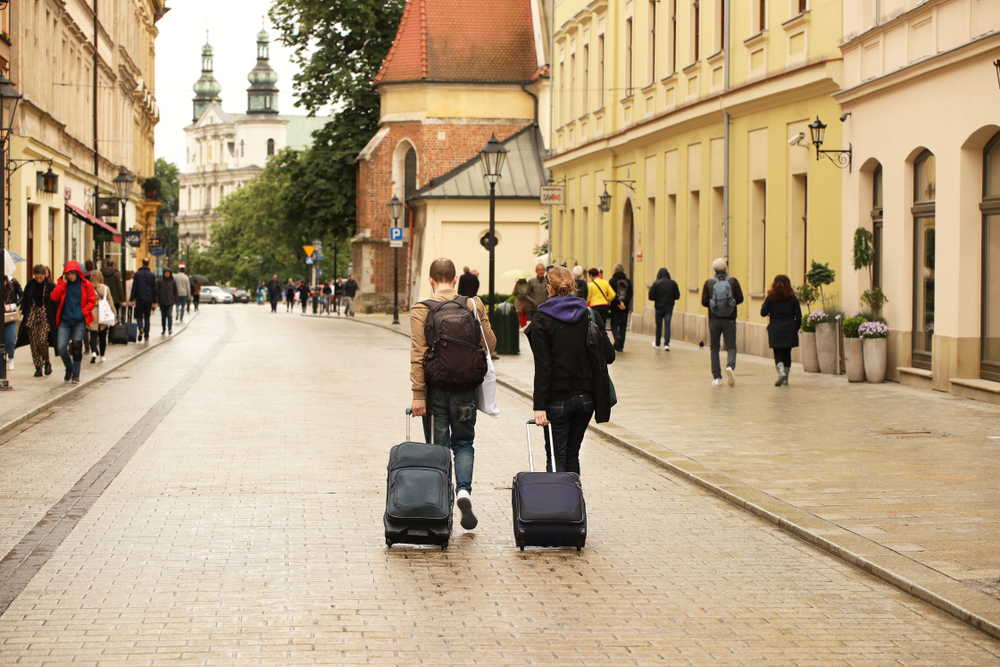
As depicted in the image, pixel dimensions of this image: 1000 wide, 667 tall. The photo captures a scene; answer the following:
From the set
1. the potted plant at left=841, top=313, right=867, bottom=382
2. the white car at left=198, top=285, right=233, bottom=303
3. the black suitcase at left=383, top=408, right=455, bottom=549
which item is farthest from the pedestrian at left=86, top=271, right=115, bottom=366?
the white car at left=198, top=285, right=233, bottom=303

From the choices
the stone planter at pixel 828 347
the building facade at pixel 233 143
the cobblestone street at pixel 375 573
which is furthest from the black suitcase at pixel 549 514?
the building facade at pixel 233 143

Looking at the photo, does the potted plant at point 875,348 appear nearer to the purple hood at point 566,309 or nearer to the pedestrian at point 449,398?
the purple hood at point 566,309

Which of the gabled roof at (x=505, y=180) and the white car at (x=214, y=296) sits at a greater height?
the gabled roof at (x=505, y=180)

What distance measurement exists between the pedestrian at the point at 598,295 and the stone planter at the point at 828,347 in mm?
5218

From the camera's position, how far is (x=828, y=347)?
1967 cm

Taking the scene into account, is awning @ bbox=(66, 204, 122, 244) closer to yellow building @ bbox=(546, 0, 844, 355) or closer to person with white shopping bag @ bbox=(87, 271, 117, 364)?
person with white shopping bag @ bbox=(87, 271, 117, 364)

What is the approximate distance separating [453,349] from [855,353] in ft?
37.8

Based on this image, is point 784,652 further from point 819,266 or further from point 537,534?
point 819,266

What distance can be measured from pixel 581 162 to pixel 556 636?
113 feet

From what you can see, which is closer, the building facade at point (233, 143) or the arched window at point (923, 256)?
the arched window at point (923, 256)

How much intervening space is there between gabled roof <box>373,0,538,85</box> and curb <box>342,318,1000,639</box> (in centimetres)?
4433

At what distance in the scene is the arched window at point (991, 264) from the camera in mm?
15977

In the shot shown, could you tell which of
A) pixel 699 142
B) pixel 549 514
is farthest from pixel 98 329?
pixel 549 514

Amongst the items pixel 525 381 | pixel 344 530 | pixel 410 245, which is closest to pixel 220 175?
pixel 410 245
